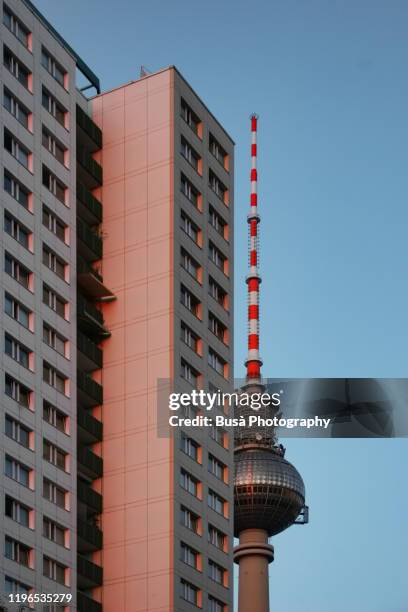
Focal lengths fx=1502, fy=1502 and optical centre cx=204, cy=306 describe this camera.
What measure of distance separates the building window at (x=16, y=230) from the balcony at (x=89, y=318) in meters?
7.66

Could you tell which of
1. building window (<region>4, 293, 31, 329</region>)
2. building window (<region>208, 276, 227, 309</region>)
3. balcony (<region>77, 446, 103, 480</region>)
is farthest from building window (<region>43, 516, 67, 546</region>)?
building window (<region>208, 276, 227, 309</region>)

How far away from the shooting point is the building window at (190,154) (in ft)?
328

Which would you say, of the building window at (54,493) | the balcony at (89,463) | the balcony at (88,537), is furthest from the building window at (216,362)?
the building window at (54,493)

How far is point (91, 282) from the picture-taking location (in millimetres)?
94938

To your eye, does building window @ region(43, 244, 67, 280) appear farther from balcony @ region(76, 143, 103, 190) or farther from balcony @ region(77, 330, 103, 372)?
balcony @ region(76, 143, 103, 190)

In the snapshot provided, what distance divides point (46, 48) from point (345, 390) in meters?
83.5

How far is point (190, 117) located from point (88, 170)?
8315mm

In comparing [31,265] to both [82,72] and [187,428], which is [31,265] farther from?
[82,72]

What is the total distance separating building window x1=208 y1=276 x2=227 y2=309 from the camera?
101000 millimetres

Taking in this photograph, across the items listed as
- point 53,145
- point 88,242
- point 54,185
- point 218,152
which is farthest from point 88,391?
point 218,152

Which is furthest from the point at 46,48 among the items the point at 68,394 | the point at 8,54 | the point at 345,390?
the point at 345,390

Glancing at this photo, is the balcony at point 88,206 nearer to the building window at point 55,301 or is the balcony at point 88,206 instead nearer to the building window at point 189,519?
the building window at point 55,301

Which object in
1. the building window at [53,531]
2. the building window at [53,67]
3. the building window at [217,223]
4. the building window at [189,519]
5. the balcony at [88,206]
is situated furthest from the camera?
the building window at [217,223]

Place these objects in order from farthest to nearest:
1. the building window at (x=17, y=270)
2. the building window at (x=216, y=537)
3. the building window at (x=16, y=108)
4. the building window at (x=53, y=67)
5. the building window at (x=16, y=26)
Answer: the building window at (x=216, y=537), the building window at (x=53, y=67), the building window at (x=16, y=26), the building window at (x=16, y=108), the building window at (x=17, y=270)
